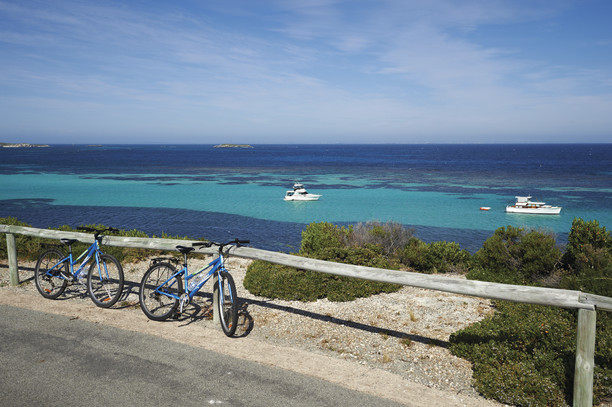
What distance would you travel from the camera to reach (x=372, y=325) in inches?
265

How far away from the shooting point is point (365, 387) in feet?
14.9

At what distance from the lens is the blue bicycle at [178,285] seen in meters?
5.94

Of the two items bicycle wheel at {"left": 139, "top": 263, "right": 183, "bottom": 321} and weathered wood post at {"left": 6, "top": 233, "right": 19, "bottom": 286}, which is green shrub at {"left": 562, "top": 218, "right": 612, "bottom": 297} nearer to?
bicycle wheel at {"left": 139, "top": 263, "right": 183, "bottom": 321}

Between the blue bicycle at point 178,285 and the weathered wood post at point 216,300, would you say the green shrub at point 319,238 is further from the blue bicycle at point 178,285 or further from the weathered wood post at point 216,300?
the blue bicycle at point 178,285

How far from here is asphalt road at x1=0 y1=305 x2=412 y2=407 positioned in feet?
13.9

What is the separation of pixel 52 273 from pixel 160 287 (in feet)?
7.75

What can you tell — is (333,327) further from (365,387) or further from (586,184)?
(586,184)

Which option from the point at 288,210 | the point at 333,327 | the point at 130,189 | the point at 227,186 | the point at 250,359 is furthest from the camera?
the point at 227,186

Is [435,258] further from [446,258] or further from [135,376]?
[135,376]

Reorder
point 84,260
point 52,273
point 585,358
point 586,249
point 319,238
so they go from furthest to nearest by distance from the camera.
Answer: point 319,238 < point 586,249 < point 52,273 < point 84,260 < point 585,358

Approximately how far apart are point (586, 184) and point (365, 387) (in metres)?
65.0

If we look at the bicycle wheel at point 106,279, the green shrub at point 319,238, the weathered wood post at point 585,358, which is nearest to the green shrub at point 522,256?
the green shrub at point 319,238

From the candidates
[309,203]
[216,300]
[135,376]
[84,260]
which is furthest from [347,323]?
[309,203]

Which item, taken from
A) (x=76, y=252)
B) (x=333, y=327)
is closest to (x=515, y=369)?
(x=333, y=327)
